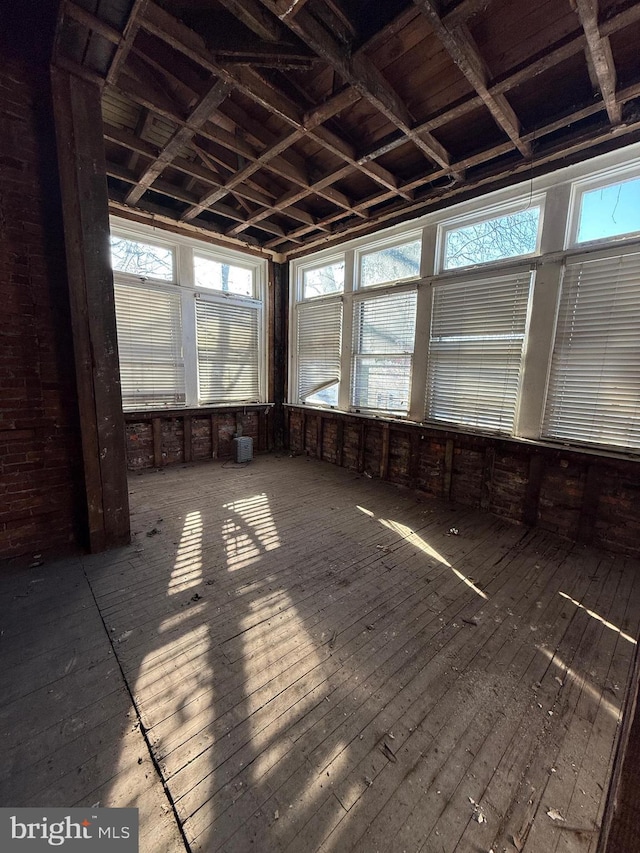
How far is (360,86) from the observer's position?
7.73 feet

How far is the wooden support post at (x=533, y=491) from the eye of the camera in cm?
335

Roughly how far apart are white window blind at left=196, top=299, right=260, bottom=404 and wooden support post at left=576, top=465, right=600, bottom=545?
16.2ft

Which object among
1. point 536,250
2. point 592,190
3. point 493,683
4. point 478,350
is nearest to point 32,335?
point 493,683

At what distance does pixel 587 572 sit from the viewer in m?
2.70

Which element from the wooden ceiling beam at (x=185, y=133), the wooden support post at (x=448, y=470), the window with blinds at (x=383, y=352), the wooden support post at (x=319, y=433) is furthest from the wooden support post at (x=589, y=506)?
the wooden ceiling beam at (x=185, y=133)

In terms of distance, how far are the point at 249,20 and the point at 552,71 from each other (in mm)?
2223

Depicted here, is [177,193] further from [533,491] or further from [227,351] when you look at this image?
[533,491]

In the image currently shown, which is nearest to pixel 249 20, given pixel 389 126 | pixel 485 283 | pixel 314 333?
pixel 389 126

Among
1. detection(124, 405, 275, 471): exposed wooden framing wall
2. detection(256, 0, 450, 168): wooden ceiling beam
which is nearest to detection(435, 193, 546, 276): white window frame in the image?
detection(256, 0, 450, 168): wooden ceiling beam

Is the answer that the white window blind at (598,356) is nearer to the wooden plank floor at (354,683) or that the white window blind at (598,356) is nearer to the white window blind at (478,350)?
the white window blind at (478,350)

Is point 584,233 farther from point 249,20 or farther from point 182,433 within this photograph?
point 182,433

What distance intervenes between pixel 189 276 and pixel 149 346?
4.10 ft

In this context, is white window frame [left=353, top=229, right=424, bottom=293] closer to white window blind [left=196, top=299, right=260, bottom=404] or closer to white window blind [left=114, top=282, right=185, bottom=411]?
white window blind [left=196, top=299, right=260, bottom=404]

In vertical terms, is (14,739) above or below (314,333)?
below
